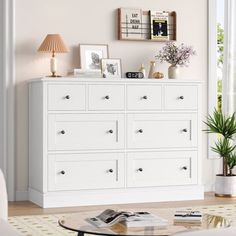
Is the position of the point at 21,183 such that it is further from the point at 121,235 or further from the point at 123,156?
the point at 121,235

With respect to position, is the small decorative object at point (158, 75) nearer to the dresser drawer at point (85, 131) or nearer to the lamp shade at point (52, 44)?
the dresser drawer at point (85, 131)

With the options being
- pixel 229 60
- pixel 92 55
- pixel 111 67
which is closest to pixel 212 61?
pixel 229 60

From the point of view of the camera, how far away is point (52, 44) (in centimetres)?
579

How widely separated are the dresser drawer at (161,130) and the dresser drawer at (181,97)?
8 centimetres

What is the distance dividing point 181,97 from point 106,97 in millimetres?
723

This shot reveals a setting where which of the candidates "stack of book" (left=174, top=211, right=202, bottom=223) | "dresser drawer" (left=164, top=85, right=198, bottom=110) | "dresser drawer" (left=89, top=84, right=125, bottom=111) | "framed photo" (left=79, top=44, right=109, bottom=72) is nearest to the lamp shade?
"framed photo" (left=79, top=44, right=109, bottom=72)

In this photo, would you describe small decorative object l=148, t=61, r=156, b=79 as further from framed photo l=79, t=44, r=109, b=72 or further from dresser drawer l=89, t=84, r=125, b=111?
dresser drawer l=89, t=84, r=125, b=111

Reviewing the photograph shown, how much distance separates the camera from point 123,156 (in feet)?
19.0

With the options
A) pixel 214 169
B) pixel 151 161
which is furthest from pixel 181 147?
pixel 214 169

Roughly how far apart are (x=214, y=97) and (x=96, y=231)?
3785 millimetres

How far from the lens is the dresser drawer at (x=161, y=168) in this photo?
5836mm

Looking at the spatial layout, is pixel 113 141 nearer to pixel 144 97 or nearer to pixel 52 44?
pixel 144 97

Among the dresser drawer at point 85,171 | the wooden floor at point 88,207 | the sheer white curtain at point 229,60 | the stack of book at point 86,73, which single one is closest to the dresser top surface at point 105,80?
the stack of book at point 86,73

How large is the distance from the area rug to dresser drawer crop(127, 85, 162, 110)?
992 mm
